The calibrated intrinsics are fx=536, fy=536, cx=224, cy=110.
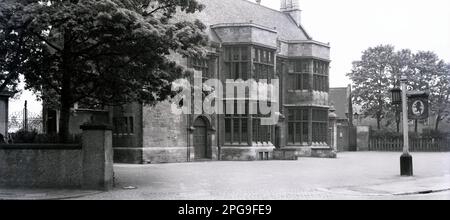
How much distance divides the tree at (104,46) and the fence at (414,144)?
140ft

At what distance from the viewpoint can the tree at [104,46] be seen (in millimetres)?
15359

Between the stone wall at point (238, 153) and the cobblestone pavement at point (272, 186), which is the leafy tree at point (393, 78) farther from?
the cobblestone pavement at point (272, 186)

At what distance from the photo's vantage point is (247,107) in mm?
34938

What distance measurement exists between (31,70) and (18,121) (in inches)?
389

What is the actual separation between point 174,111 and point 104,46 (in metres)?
15.0

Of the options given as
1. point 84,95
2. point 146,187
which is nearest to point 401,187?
point 146,187

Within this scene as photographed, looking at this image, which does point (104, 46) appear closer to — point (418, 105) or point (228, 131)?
point (418, 105)

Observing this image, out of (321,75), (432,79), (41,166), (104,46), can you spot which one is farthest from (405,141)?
(432,79)

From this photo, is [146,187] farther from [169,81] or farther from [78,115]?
[78,115]

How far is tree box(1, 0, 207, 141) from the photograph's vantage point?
15.4 meters

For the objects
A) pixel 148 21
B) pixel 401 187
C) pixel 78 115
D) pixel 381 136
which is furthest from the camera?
pixel 381 136

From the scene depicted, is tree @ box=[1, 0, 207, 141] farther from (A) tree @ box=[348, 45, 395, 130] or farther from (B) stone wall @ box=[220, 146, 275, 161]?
(A) tree @ box=[348, 45, 395, 130]

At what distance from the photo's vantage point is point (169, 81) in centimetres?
1848

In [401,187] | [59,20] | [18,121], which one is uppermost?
[59,20]
